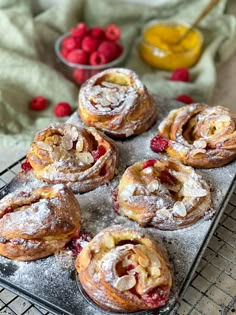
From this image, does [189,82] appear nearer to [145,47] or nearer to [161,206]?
[145,47]

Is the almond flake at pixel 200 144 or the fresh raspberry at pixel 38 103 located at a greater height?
the almond flake at pixel 200 144

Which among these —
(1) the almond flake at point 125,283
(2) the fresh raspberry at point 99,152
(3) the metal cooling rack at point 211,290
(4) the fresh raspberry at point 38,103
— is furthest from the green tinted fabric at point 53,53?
(1) the almond flake at point 125,283

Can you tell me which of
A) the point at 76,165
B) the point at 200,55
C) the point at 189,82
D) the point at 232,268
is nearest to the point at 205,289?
the point at 232,268

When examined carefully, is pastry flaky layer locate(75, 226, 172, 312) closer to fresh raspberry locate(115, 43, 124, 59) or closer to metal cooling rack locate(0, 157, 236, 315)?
metal cooling rack locate(0, 157, 236, 315)

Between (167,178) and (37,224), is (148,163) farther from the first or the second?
(37,224)

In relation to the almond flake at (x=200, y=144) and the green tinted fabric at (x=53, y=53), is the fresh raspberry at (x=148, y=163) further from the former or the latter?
the green tinted fabric at (x=53, y=53)

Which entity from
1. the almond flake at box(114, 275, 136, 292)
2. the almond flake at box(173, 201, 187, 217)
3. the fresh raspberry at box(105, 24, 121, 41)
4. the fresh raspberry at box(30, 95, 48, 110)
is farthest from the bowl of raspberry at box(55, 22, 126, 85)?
the almond flake at box(114, 275, 136, 292)

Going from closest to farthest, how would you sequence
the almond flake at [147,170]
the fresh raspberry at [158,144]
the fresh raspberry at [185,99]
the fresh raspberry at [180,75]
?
the almond flake at [147,170] < the fresh raspberry at [158,144] < the fresh raspberry at [185,99] < the fresh raspberry at [180,75]
